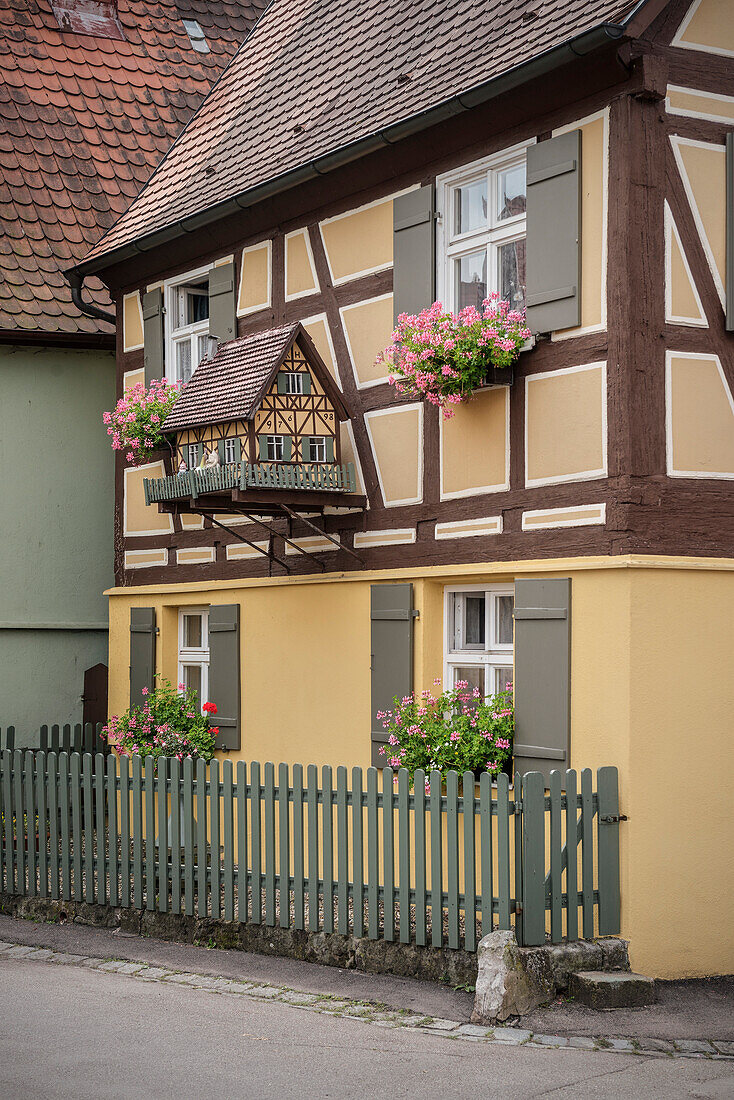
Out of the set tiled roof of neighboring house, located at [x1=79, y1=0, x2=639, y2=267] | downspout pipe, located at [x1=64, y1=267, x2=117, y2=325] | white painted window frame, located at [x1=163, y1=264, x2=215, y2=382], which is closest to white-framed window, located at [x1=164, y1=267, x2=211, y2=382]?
white painted window frame, located at [x1=163, y1=264, x2=215, y2=382]

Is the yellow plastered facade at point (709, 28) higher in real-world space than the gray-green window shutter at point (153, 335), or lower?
higher

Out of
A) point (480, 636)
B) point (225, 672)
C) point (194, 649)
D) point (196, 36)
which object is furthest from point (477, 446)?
point (196, 36)

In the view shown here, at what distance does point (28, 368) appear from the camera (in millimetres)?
15289

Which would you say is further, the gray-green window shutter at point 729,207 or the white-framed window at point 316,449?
the white-framed window at point 316,449

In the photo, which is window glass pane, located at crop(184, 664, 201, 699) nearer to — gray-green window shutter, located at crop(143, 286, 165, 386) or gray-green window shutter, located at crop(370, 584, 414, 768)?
gray-green window shutter, located at crop(143, 286, 165, 386)

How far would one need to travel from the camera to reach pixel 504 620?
9.76m

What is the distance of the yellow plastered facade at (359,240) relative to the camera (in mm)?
10594

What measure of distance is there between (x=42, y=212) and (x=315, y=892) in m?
9.46

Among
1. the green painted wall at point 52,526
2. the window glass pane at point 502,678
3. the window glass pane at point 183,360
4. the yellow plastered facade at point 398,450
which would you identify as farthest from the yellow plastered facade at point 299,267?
the green painted wall at point 52,526

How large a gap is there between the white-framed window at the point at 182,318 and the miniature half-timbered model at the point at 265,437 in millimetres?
2209

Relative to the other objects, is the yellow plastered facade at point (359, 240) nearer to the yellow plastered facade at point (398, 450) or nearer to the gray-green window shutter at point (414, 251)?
the gray-green window shutter at point (414, 251)

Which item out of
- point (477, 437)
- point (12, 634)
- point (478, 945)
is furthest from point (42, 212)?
point (478, 945)

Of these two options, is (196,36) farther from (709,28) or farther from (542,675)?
(542,675)

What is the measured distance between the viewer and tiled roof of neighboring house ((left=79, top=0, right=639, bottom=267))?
31.8ft
